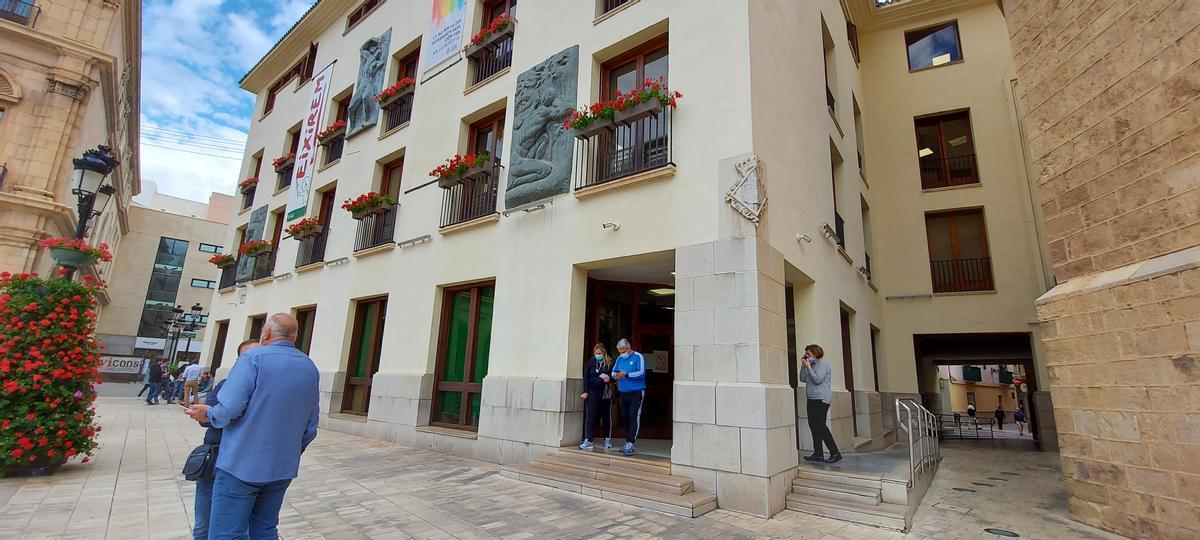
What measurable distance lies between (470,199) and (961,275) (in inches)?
506

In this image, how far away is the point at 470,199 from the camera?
9.87 metres

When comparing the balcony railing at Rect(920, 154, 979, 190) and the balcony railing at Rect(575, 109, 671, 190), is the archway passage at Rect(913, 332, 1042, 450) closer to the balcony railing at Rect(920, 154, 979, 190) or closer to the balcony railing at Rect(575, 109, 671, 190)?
the balcony railing at Rect(920, 154, 979, 190)

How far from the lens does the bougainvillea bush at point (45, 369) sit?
536 cm

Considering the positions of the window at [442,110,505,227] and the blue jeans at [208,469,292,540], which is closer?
the blue jeans at [208,469,292,540]

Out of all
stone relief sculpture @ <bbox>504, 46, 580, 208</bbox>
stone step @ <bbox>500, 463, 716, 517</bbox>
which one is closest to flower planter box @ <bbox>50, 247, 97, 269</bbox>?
stone relief sculpture @ <bbox>504, 46, 580, 208</bbox>

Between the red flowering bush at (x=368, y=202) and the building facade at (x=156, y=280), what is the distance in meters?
37.9

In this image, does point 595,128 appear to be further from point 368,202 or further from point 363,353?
point 363,353

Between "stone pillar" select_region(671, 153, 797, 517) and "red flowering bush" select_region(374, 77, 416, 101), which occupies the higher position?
"red flowering bush" select_region(374, 77, 416, 101)

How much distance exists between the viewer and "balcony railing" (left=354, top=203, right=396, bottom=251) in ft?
A: 37.9

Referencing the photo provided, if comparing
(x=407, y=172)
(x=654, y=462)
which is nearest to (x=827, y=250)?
(x=654, y=462)

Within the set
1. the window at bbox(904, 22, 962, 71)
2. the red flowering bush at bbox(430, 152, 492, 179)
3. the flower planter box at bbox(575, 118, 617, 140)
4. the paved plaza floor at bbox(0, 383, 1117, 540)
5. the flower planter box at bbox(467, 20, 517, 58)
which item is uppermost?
the window at bbox(904, 22, 962, 71)

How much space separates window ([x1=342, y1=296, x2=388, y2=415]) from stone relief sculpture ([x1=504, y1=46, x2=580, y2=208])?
487 cm

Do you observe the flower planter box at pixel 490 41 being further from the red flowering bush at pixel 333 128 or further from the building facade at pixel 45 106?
the building facade at pixel 45 106

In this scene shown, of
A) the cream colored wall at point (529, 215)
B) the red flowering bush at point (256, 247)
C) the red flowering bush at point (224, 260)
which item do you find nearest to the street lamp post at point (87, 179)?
the cream colored wall at point (529, 215)
